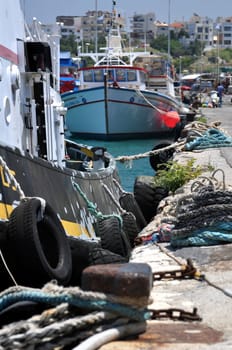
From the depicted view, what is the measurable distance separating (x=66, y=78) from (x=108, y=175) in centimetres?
5076

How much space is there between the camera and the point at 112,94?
1508 inches

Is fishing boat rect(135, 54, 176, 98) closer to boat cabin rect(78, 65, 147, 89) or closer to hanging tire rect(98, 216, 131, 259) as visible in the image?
boat cabin rect(78, 65, 147, 89)

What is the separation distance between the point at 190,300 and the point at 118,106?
34.1 metres

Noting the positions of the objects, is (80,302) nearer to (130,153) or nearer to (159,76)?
(130,153)

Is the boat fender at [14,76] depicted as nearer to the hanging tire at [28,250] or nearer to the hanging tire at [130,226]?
the hanging tire at [28,250]

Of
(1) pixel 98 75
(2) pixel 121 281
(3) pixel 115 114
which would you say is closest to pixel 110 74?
(1) pixel 98 75

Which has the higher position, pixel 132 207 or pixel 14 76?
pixel 14 76

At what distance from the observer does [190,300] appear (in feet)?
17.1

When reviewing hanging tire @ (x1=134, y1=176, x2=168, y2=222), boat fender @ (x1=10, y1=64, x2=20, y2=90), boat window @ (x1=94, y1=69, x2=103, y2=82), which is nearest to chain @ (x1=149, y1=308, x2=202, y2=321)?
boat fender @ (x1=10, y1=64, x2=20, y2=90)

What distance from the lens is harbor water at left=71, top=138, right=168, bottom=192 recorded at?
76.4ft

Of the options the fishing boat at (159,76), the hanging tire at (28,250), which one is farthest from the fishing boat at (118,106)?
the hanging tire at (28,250)

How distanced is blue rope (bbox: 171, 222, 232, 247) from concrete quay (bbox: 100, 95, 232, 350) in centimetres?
8

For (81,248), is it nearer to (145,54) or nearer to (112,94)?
(112,94)

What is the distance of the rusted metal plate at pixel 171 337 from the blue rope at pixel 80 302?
0.12 metres
